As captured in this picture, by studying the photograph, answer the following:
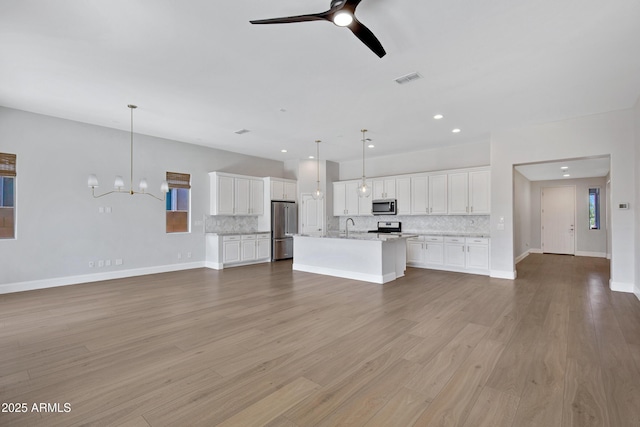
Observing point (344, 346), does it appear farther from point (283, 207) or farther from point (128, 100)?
point (283, 207)

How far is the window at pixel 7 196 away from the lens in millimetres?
5066

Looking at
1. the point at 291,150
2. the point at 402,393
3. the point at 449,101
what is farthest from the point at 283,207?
the point at 402,393

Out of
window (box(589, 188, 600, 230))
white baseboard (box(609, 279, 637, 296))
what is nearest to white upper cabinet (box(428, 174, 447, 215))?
white baseboard (box(609, 279, 637, 296))

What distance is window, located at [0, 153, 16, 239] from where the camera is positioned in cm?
507

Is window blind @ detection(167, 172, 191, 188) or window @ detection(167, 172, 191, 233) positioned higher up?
window blind @ detection(167, 172, 191, 188)

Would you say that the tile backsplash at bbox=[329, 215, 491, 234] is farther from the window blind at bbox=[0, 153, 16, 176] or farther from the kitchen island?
the window blind at bbox=[0, 153, 16, 176]

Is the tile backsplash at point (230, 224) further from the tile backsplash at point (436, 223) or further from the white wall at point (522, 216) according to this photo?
the white wall at point (522, 216)

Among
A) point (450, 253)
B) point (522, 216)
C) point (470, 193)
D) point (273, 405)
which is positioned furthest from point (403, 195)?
point (273, 405)

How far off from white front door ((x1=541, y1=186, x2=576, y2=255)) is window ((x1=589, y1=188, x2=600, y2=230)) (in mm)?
396

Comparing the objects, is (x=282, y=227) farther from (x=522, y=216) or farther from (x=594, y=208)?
(x=594, y=208)

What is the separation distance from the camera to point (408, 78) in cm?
385

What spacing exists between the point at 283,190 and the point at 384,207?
2.95 meters

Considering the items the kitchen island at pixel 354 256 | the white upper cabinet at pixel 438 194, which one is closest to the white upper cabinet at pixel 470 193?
the white upper cabinet at pixel 438 194

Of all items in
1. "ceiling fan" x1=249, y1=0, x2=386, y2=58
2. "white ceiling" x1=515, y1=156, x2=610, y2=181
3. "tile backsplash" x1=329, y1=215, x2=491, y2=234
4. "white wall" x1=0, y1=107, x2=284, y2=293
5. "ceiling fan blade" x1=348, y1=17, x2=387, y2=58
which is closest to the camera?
"ceiling fan" x1=249, y1=0, x2=386, y2=58
